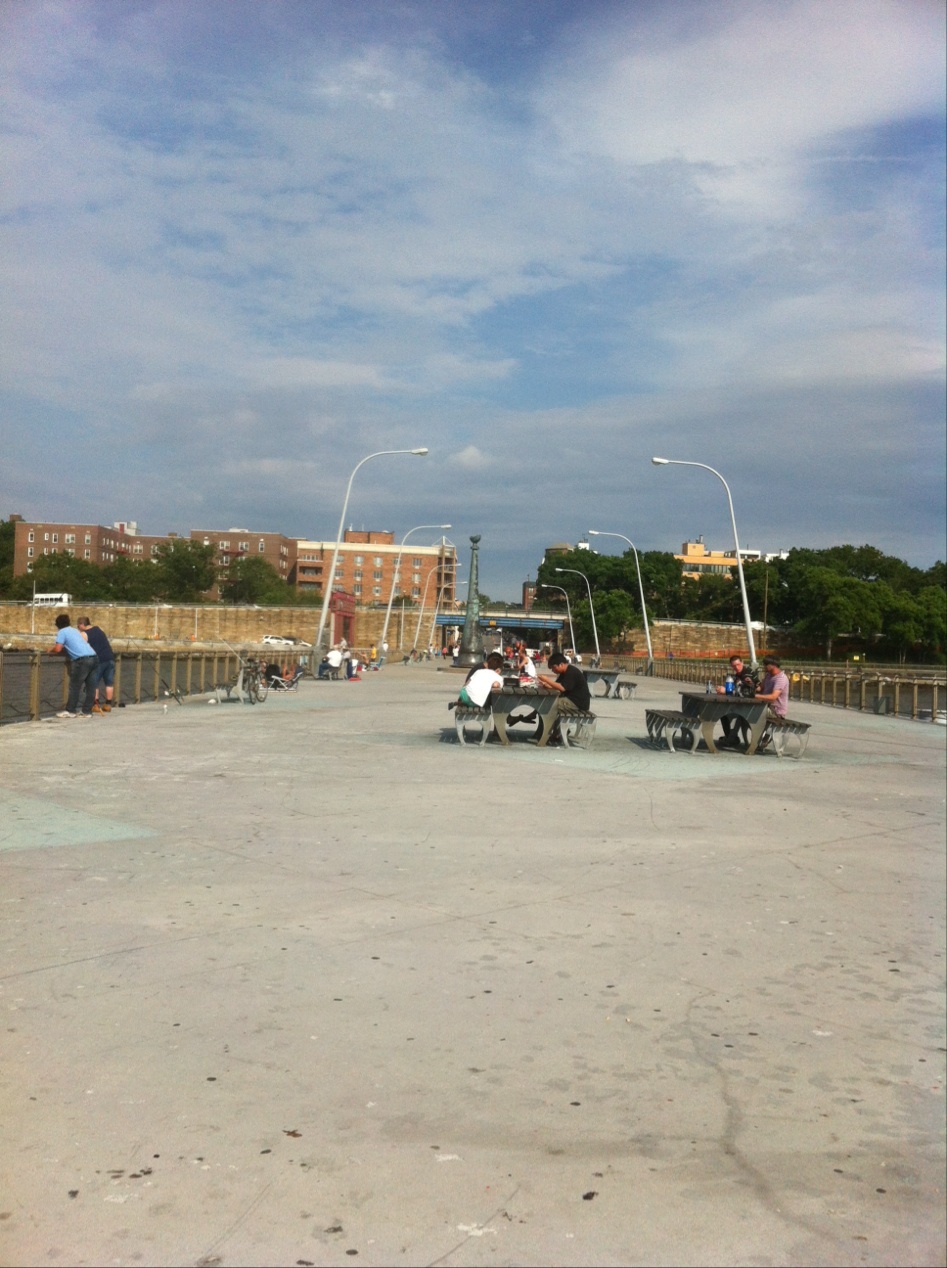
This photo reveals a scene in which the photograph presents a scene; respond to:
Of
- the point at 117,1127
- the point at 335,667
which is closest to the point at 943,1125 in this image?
the point at 117,1127

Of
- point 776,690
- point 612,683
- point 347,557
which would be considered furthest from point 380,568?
point 776,690

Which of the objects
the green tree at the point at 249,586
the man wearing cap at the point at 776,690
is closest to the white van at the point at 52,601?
the green tree at the point at 249,586

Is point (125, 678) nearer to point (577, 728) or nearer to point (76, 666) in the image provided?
point (76, 666)

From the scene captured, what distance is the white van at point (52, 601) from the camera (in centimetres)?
8522

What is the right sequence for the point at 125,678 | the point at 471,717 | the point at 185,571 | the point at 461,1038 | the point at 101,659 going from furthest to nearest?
the point at 185,571 → the point at 125,678 → the point at 101,659 → the point at 471,717 → the point at 461,1038

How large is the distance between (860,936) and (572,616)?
128m

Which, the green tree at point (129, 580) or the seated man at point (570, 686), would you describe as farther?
the green tree at point (129, 580)

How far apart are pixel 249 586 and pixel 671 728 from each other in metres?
125

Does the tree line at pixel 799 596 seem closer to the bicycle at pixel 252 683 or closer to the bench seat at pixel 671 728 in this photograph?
the bicycle at pixel 252 683

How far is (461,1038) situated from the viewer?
4590mm

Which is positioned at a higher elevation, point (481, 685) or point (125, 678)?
point (481, 685)

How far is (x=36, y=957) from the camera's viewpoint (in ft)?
17.3

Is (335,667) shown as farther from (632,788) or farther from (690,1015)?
(690,1015)

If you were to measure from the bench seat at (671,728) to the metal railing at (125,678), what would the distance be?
28.1ft
